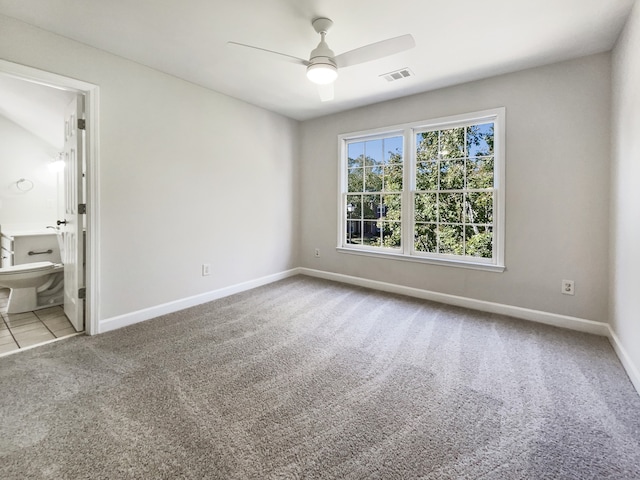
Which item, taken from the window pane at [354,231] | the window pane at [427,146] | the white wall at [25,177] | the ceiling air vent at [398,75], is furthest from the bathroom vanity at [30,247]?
the window pane at [427,146]

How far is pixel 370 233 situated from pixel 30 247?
4549 mm

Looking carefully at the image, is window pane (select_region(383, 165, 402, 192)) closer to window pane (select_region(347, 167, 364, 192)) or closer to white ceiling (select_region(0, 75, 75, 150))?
window pane (select_region(347, 167, 364, 192))

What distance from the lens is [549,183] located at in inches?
114

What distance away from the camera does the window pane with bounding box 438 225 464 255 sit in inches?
140

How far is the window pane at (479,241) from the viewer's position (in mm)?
3371

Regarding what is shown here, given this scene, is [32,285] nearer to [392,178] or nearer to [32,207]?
[32,207]

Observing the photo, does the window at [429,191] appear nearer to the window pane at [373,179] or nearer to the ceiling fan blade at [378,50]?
the window pane at [373,179]

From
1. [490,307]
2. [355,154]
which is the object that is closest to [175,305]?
[355,154]

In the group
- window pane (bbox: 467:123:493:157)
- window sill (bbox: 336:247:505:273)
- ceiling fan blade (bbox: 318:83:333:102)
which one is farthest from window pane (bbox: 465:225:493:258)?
ceiling fan blade (bbox: 318:83:333:102)

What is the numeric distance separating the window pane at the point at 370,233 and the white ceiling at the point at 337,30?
190 centimetres

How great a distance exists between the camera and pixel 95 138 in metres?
2.60

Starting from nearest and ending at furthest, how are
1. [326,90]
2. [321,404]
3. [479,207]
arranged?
[321,404] < [326,90] < [479,207]

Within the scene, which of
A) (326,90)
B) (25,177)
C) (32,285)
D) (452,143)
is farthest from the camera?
(25,177)

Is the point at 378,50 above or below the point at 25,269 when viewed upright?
above
